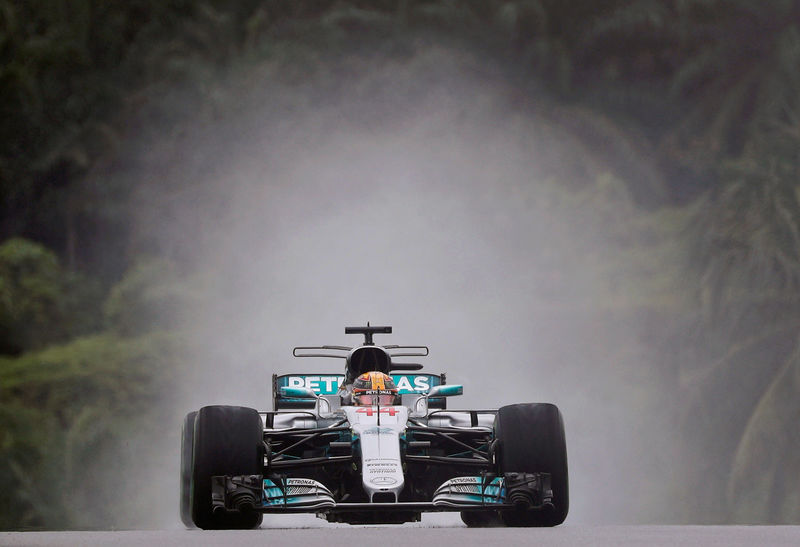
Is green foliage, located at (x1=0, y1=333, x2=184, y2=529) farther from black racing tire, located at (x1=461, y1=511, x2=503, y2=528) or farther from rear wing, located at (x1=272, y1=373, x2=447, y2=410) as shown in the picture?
black racing tire, located at (x1=461, y1=511, x2=503, y2=528)

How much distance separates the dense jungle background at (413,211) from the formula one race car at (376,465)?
78.5ft

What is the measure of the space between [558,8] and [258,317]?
53.3 ft

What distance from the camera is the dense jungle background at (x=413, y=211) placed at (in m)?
40.8

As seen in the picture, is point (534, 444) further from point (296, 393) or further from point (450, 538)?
point (296, 393)

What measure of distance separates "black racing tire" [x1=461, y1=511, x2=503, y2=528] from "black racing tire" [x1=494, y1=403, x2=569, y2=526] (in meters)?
1.81

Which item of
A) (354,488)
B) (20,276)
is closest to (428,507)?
(354,488)

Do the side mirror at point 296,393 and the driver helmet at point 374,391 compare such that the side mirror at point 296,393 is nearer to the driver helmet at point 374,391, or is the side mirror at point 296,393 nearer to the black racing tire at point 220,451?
the driver helmet at point 374,391

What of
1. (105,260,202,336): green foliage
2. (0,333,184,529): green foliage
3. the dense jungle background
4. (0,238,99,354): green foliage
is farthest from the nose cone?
(0,238,99,354): green foliage

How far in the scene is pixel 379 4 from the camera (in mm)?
49344

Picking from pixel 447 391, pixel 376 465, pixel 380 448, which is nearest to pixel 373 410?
pixel 380 448

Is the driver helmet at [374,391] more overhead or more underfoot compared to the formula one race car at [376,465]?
more overhead

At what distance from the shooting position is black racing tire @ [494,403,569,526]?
42.9 feet

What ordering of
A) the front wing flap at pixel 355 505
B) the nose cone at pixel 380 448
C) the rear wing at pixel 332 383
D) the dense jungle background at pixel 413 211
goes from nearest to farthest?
the front wing flap at pixel 355 505, the nose cone at pixel 380 448, the rear wing at pixel 332 383, the dense jungle background at pixel 413 211

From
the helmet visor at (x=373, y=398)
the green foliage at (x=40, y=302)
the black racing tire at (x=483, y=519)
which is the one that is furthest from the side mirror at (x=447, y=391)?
the green foliage at (x=40, y=302)
